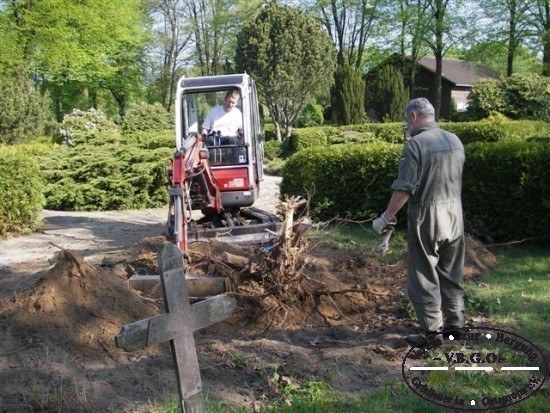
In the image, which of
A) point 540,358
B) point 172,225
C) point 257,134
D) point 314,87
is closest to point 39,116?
point 314,87

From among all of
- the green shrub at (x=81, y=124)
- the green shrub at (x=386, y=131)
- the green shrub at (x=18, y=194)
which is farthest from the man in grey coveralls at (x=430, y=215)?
the green shrub at (x=386, y=131)

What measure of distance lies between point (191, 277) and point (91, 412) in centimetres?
253

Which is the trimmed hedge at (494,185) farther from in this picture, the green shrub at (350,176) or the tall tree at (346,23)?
the tall tree at (346,23)

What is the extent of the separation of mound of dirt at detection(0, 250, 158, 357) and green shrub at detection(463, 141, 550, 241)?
18.3ft

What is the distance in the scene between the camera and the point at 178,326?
2934 mm

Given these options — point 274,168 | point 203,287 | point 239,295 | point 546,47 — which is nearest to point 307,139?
point 274,168

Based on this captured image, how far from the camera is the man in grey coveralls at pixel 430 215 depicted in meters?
4.44

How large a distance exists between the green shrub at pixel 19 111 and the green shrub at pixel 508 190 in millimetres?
23070

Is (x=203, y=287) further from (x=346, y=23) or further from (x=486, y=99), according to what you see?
(x=346, y=23)

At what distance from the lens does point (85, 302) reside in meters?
4.82

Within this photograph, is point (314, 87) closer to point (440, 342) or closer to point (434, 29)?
point (434, 29)

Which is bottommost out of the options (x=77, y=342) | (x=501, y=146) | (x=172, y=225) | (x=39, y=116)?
(x=77, y=342)

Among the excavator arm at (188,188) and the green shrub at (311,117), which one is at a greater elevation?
the green shrub at (311,117)

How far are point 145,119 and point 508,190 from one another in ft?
82.2
